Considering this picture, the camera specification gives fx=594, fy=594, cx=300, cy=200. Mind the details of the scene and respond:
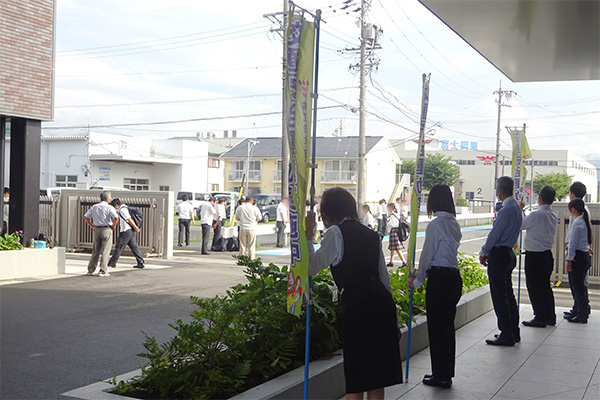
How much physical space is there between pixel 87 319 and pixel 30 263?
4.81 meters

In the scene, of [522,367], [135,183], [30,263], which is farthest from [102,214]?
[135,183]

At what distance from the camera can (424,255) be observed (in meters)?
5.71

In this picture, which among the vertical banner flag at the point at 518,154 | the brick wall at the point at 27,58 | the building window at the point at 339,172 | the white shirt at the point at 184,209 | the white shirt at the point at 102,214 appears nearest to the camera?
the vertical banner flag at the point at 518,154

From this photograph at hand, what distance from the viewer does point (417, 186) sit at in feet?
20.2

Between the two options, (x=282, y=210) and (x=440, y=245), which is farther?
(x=282, y=210)

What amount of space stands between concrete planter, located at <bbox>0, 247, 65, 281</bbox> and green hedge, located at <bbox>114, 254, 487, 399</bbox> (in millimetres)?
8483

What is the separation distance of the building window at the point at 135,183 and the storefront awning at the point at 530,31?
45.6 m

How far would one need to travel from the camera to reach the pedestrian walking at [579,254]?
884 cm

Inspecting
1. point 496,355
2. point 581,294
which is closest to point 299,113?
point 496,355

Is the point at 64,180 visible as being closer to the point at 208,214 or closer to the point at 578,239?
the point at 208,214

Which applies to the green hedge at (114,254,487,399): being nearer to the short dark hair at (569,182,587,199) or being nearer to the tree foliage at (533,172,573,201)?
the short dark hair at (569,182,587,199)

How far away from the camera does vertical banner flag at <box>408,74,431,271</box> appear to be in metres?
5.97

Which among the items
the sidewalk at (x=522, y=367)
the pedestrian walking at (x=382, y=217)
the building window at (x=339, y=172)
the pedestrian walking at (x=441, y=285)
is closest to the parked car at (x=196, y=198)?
the building window at (x=339, y=172)

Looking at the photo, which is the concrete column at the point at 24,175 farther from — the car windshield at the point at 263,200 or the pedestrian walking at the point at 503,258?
the car windshield at the point at 263,200
